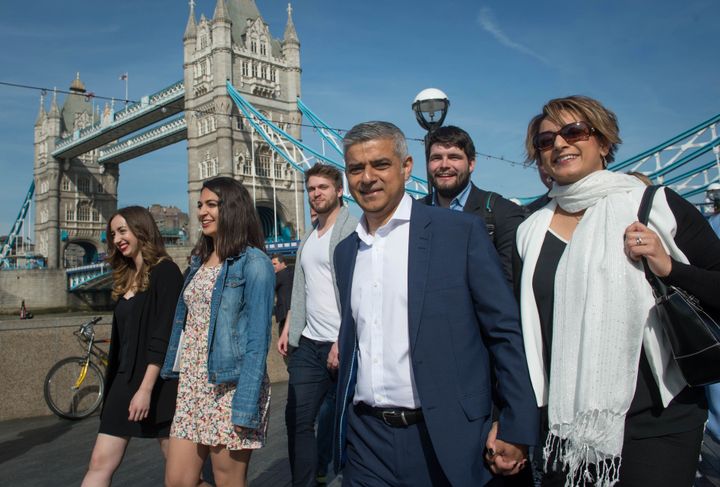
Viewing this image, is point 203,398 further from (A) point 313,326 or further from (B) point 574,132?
(B) point 574,132

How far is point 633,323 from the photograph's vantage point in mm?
1535

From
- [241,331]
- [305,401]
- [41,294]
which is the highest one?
[241,331]

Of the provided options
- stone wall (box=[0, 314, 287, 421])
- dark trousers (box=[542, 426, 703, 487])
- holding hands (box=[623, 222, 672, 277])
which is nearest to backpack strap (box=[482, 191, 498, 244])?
holding hands (box=[623, 222, 672, 277])

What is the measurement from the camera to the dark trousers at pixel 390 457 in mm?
1649

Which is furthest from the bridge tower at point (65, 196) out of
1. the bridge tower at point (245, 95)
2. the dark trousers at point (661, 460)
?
the dark trousers at point (661, 460)

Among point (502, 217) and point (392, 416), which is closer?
point (392, 416)

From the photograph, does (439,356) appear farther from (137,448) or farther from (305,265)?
(137,448)

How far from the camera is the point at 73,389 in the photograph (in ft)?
16.9

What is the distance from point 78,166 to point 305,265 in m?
61.5

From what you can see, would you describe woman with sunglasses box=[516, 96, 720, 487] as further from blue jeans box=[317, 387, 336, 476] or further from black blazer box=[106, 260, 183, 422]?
blue jeans box=[317, 387, 336, 476]

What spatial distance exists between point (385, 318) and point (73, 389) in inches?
172

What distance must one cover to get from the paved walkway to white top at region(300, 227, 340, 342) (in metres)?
0.98

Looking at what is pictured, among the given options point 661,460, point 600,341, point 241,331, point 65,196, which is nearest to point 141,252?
point 241,331

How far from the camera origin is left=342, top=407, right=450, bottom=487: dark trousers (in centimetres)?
165
